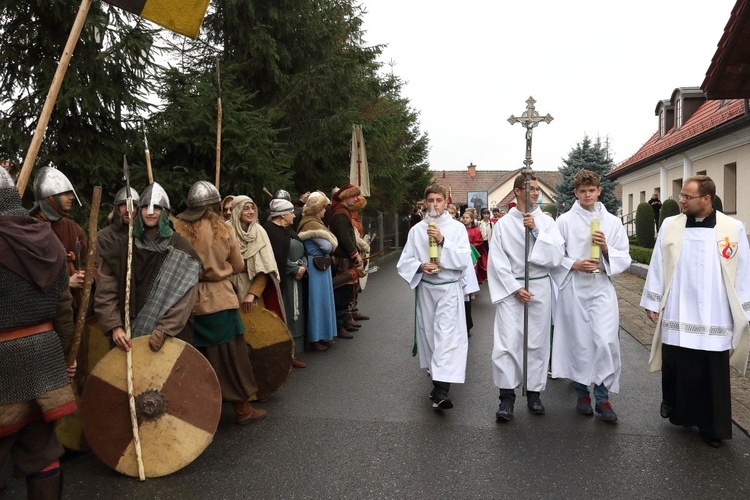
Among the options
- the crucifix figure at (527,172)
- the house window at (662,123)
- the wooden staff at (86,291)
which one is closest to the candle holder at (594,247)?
the crucifix figure at (527,172)

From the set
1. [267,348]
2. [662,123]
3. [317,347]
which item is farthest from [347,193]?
[662,123]

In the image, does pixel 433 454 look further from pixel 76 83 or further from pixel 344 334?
pixel 76 83

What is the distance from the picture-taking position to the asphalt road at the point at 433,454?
4066 mm

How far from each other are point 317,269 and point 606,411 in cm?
407

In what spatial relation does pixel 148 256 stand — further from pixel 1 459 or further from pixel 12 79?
pixel 12 79

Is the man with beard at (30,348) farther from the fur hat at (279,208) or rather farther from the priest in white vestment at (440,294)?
the fur hat at (279,208)

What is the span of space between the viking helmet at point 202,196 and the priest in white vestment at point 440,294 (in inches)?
65.9

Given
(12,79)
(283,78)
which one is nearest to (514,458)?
(12,79)

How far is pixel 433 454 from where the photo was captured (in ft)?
15.3

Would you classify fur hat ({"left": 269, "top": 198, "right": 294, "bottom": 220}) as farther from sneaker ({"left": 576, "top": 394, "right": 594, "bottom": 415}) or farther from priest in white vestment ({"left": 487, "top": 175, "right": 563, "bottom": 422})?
sneaker ({"left": 576, "top": 394, "right": 594, "bottom": 415})

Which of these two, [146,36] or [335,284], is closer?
[146,36]

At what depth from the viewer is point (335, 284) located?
30.5 ft

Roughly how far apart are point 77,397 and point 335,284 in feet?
15.8

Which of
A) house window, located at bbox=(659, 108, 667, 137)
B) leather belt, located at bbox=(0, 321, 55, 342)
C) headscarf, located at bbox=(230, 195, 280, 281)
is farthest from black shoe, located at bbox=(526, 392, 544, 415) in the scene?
house window, located at bbox=(659, 108, 667, 137)
